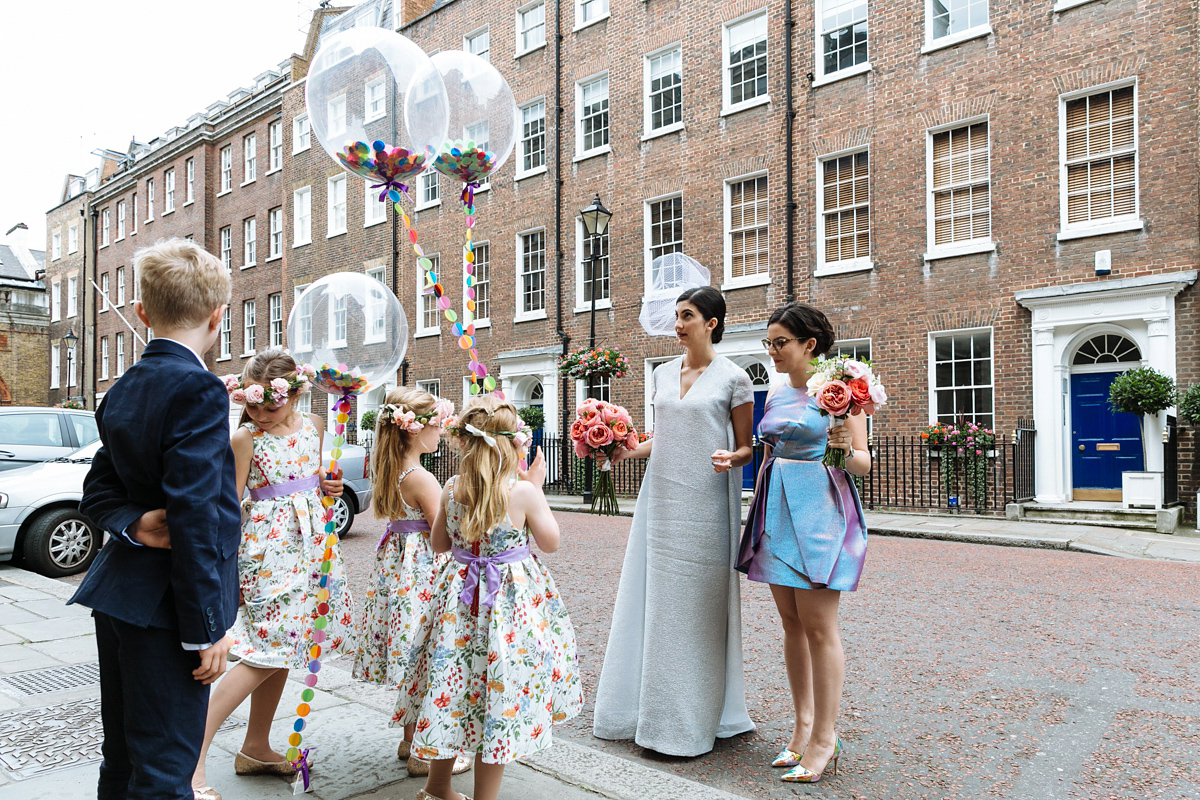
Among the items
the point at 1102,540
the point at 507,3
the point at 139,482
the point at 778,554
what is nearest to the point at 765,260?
the point at 1102,540

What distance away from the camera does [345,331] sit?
397 cm

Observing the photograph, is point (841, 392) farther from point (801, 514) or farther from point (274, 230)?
point (274, 230)

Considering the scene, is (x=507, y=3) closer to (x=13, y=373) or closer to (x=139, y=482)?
(x=139, y=482)

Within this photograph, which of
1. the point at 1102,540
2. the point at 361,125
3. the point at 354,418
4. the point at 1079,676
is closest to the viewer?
the point at 361,125

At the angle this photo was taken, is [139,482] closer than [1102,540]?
Yes

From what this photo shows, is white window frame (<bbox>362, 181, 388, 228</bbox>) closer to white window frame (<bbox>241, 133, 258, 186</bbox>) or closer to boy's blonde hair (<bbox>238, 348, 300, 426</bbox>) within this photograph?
white window frame (<bbox>241, 133, 258, 186</bbox>)

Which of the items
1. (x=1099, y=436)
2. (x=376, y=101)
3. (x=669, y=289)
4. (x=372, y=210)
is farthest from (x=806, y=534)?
(x=372, y=210)

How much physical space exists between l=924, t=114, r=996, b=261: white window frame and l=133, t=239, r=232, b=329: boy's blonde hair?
13489 millimetres

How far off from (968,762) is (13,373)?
4768 centimetres

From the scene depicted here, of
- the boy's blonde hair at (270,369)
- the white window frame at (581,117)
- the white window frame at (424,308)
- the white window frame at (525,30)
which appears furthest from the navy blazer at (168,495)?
the white window frame at (424,308)

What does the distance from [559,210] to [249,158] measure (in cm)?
1622

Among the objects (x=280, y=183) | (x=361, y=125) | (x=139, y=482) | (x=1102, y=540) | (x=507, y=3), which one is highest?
(x=507, y=3)

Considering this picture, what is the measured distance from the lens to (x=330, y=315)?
3980 millimetres

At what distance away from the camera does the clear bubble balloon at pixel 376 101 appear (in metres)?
3.77
